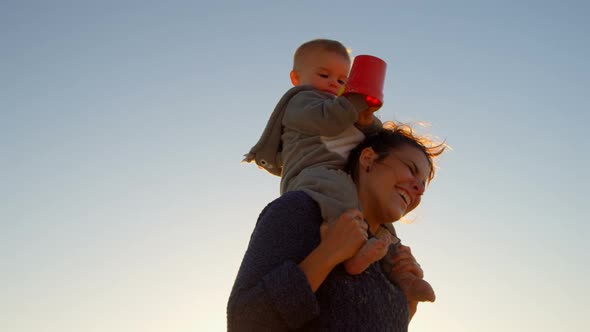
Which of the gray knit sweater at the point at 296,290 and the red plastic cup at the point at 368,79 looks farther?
the red plastic cup at the point at 368,79

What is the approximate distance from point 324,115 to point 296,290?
2.82 ft

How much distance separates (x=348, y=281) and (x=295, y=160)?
675 mm

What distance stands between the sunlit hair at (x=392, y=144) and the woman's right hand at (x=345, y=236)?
47cm

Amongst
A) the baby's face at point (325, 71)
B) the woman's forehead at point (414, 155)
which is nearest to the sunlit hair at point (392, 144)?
the woman's forehead at point (414, 155)

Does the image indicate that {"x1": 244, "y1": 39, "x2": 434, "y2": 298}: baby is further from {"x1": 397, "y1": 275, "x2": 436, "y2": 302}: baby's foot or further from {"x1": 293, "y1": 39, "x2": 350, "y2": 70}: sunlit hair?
{"x1": 397, "y1": 275, "x2": 436, "y2": 302}: baby's foot

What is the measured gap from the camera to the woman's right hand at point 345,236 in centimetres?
226

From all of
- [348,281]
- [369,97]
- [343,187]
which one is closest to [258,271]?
[348,281]

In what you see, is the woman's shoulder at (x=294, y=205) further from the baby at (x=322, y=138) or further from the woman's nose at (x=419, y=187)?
the woman's nose at (x=419, y=187)

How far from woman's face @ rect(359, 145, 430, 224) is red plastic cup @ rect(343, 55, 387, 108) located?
0.71ft

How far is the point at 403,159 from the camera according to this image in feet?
9.07

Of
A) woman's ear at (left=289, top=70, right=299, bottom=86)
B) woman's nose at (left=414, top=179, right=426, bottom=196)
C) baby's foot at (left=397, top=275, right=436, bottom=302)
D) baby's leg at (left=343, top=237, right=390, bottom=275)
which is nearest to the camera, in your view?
baby's leg at (left=343, top=237, right=390, bottom=275)

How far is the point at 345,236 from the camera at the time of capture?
2287mm

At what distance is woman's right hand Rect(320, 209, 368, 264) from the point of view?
2.26m

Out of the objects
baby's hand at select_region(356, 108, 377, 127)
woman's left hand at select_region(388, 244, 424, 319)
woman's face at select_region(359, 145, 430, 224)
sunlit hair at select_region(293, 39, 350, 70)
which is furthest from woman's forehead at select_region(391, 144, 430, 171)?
sunlit hair at select_region(293, 39, 350, 70)
